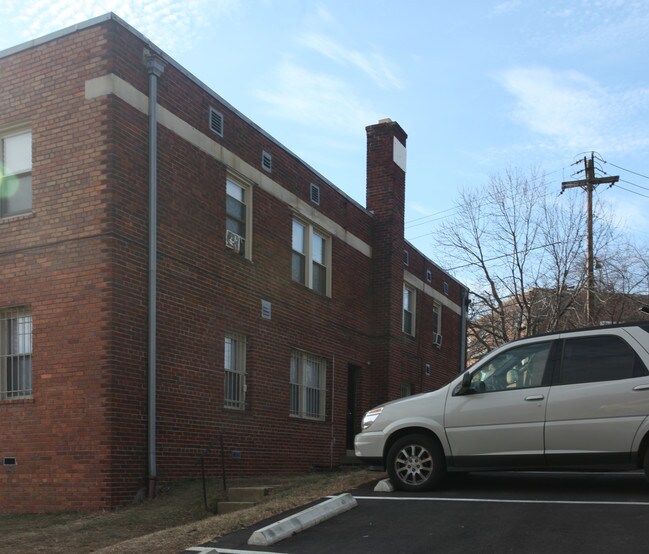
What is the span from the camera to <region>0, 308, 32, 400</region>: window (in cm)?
1201

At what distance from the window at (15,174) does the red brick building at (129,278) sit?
0.09ft

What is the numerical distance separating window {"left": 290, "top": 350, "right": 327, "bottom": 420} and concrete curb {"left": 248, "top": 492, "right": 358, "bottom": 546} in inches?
311

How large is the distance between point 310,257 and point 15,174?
22.2 ft

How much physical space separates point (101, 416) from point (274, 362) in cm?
505

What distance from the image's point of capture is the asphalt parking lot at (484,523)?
6.74 m

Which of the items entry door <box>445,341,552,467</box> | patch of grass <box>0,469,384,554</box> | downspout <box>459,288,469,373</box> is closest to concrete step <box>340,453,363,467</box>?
patch of grass <box>0,469,384,554</box>

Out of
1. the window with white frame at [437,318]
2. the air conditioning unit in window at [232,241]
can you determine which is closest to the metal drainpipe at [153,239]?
the air conditioning unit in window at [232,241]

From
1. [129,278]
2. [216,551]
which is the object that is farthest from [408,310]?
[216,551]

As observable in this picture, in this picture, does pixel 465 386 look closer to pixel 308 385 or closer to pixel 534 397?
pixel 534 397

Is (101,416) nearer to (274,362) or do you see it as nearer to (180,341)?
(180,341)

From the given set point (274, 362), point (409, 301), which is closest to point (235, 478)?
point (274, 362)

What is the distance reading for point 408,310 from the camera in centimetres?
2278

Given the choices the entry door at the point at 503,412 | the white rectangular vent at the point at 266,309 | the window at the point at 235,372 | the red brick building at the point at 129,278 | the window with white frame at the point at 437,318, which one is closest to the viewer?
the entry door at the point at 503,412

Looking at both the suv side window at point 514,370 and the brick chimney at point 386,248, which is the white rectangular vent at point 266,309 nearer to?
the brick chimney at point 386,248
